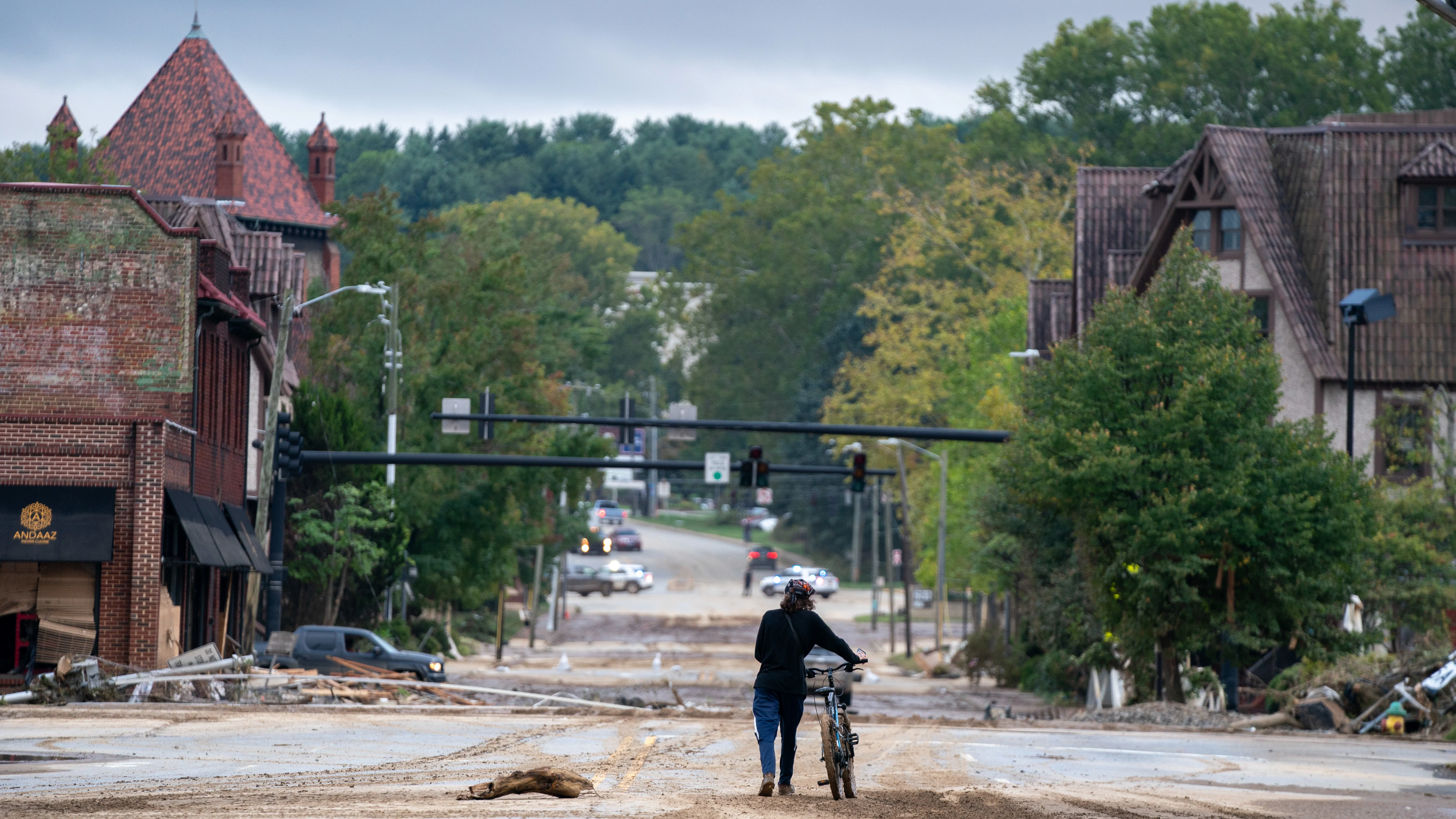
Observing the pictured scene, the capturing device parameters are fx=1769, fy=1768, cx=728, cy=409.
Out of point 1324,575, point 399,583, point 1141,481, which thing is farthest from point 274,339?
point 1324,575

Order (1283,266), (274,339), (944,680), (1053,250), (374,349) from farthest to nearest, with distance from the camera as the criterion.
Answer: (1053,250)
(944,680)
(374,349)
(274,339)
(1283,266)

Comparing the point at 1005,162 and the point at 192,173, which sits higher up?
the point at 1005,162

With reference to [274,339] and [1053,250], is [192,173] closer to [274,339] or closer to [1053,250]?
[274,339]

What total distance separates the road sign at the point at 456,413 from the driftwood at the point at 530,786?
23095mm

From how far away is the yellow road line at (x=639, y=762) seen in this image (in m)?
16.9

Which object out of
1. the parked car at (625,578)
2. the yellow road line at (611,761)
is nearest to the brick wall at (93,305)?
the yellow road line at (611,761)

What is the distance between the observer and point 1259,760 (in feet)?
78.3

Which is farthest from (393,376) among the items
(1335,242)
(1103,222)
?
(1335,242)

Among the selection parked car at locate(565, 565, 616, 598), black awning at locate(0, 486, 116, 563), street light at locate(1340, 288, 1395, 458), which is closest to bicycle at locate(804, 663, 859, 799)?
black awning at locate(0, 486, 116, 563)

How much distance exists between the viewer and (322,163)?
245 feet

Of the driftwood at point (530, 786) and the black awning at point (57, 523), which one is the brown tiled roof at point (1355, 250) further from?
the driftwood at point (530, 786)

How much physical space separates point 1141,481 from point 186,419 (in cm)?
1893

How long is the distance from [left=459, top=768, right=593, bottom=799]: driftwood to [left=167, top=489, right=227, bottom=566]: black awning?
806 inches

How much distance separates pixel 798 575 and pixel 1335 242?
41717 mm
